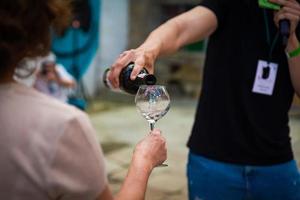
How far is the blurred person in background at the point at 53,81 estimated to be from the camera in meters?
5.15

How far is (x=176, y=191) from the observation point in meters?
3.94

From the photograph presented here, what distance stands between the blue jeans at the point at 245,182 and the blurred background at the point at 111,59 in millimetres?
3297

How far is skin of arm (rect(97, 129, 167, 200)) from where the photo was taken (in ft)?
3.78

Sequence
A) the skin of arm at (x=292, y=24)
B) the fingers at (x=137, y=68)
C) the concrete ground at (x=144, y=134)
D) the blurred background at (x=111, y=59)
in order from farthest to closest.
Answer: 1. the blurred background at (x=111, y=59)
2. the concrete ground at (x=144, y=134)
3. the skin of arm at (x=292, y=24)
4. the fingers at (x=137, y=68)

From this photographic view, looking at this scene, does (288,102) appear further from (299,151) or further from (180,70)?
(180,70)

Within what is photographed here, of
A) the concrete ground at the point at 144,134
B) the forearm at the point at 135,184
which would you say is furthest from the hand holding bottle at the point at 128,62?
the concrete ground at the point at 144,134

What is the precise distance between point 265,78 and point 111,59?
739 cm

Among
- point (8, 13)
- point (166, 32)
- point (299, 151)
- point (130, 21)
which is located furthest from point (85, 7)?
point (8, 13)

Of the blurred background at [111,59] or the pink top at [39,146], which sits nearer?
the pink top at [39,146]

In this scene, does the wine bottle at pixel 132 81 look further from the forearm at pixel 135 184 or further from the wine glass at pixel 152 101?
the forearm at pixel 135 184

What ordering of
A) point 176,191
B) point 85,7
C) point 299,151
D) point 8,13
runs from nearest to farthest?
point 8,13
point 176,191
point 299,151
point 85,7

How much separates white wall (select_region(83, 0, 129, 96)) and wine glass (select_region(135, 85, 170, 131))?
7.12 meters

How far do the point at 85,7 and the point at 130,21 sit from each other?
144cm

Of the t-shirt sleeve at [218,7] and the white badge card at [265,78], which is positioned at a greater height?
the t-shirt sleeve at [218,7]
